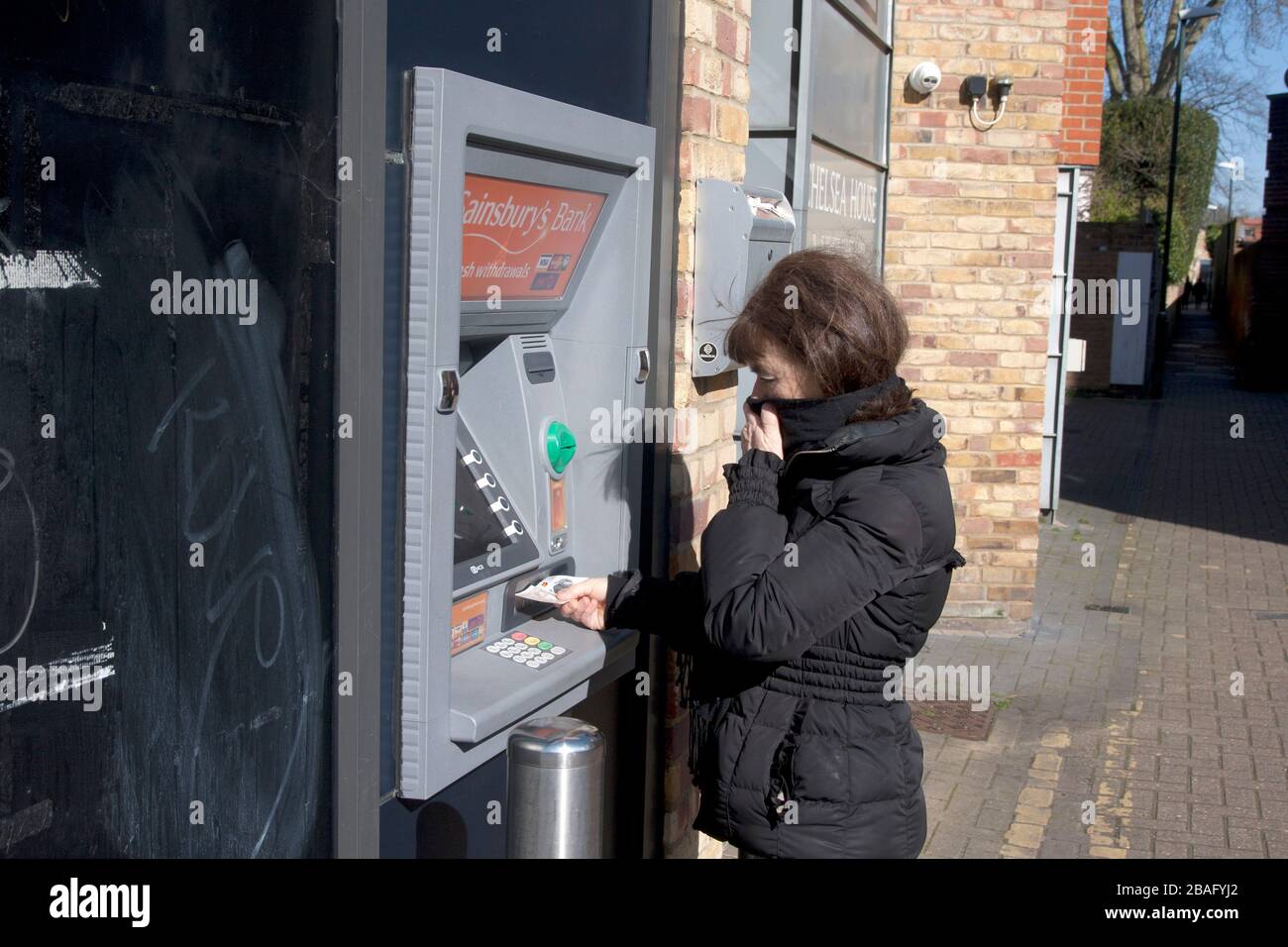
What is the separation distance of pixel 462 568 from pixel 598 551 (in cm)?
53

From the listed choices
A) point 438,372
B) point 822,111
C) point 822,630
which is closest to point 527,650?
point 822,630

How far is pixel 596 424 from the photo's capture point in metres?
2.80

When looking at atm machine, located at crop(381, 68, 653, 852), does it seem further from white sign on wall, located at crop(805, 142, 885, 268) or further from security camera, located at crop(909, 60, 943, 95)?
security camera, located at crop(909, 60, 943, 95)

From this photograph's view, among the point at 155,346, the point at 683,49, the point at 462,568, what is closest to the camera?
the point at 155,346

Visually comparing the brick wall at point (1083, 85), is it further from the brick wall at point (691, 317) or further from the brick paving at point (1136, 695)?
the brick wall at point (691, 317)

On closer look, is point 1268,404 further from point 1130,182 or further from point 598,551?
point 598,551

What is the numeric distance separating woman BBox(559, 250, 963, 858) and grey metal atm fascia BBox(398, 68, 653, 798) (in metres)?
0.42

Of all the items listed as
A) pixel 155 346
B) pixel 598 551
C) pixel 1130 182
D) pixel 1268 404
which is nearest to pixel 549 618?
pixel 598 551

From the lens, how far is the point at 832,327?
7.80 feet

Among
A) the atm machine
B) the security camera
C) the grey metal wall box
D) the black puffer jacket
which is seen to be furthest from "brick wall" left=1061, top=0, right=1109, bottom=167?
the black puffer jacket

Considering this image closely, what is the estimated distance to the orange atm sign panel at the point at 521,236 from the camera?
2268mm

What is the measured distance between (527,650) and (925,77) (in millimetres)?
5166

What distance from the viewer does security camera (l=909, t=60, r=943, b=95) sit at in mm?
6801

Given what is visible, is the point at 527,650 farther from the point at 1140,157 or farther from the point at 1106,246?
the point at 1140,157
